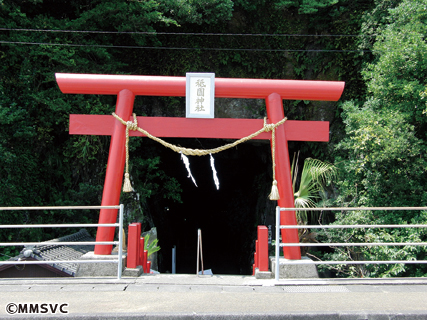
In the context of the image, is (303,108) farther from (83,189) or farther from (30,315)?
(30,315)

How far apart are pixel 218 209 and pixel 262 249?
10.8 m

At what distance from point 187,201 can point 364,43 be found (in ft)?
30.0

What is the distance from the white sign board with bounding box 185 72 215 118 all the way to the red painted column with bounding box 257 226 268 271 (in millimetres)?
1603

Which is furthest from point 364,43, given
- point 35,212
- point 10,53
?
point 35,212

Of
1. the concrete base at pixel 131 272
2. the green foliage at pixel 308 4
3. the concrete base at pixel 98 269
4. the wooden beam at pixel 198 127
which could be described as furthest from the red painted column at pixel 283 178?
the green foliage at pixel 308 4

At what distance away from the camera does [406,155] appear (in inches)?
228

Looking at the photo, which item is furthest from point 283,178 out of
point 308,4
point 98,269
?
point 308,4

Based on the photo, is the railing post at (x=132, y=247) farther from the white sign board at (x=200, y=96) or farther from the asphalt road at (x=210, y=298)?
the white sign board at (x=200, y=96)

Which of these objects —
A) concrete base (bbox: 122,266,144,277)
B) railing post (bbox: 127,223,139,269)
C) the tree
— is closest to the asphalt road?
concrete base (bbox: 122,266,144,277)

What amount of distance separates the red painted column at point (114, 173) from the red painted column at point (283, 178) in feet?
6.14

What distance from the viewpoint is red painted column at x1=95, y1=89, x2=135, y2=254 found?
13.1 feet

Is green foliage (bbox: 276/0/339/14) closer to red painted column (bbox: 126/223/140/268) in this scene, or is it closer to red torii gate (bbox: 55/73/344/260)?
red torii gate (bbox: 55/73/344/260)

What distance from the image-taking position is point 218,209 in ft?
47.7

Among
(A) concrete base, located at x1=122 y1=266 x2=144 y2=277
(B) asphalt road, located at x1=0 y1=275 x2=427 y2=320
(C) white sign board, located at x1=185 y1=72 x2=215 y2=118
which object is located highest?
(C) white sign board, located at x1=185 y1=72 x2=215 y2=118
